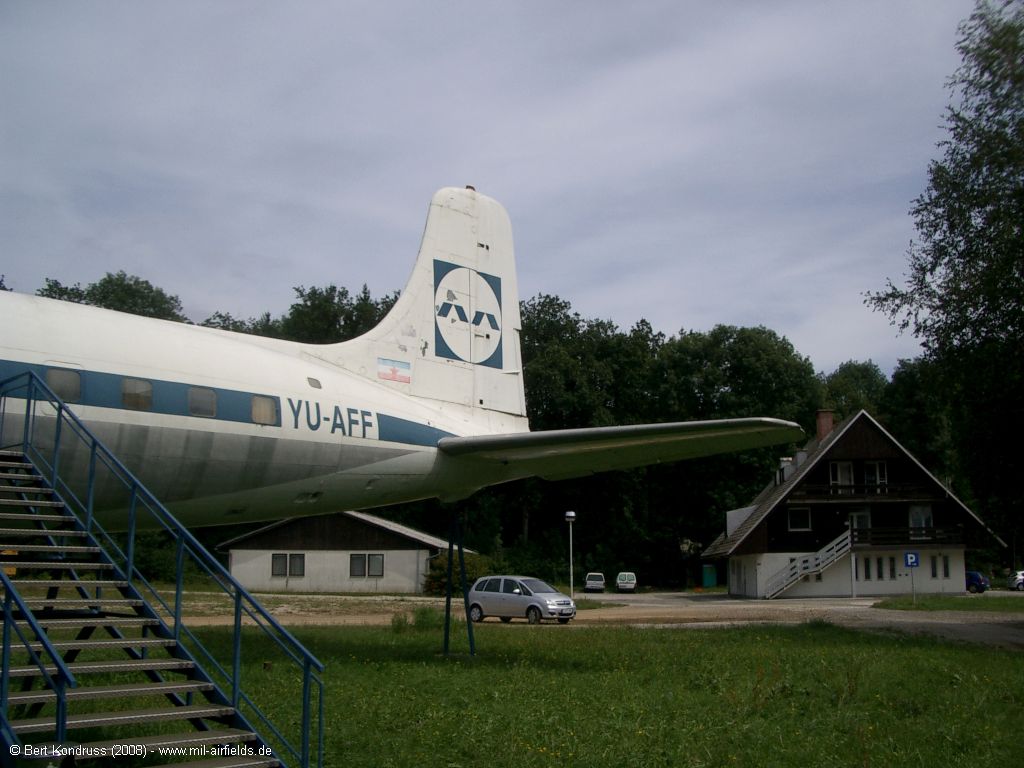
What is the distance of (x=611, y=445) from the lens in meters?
14.9

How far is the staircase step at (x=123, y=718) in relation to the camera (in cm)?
675

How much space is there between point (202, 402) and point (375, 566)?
39.3m

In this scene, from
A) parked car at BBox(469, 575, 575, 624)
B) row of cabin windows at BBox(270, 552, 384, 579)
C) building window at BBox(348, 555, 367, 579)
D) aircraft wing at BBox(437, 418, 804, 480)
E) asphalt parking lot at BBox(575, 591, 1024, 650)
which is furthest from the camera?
building window at BBox(348, 555, 367, 579)

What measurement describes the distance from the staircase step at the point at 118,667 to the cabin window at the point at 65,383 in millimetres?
4960

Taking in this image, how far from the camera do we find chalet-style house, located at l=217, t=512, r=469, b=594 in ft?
163

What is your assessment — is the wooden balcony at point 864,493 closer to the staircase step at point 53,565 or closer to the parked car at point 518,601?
the parked car at point 518,601

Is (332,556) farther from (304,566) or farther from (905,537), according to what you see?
(905,537)

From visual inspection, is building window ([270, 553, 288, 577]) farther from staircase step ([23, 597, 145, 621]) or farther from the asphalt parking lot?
staircase step ([23, 597, 145, 621])

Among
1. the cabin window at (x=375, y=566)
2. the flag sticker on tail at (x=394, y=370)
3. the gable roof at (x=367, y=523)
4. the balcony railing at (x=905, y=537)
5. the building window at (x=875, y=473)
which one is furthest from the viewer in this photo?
the building window at (x=875, y=473)

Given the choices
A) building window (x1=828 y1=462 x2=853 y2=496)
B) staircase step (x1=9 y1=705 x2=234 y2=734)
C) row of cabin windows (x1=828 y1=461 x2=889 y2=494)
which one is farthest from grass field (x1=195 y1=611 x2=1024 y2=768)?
building window (x1=828 y1=462 x2=853 y2=496)

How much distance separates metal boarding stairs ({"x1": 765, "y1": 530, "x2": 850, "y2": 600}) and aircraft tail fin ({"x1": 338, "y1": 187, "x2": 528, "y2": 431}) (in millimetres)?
34370

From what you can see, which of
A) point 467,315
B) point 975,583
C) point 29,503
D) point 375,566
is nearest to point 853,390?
point 975,583

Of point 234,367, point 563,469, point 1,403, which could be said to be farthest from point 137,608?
point 563,469

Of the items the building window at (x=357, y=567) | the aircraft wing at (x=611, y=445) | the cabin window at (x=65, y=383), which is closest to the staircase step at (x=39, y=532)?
the cabin window at (x=65, y=383)
